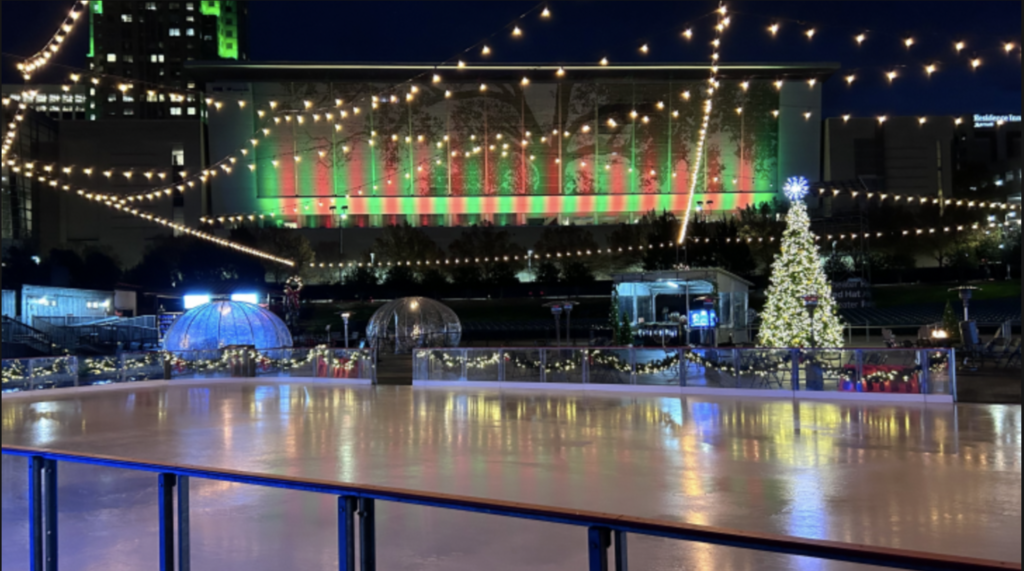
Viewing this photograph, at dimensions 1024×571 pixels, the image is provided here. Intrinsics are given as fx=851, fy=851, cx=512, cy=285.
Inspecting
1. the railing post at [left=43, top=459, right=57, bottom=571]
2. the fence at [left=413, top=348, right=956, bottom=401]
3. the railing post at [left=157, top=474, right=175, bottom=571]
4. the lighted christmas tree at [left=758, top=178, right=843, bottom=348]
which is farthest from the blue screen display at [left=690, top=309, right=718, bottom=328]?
the railing post at [left=157, top=474, right=175, bottom=571]

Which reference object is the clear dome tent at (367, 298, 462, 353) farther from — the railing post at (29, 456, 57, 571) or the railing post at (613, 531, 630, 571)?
the railing post at (613, 531, 630, 571)

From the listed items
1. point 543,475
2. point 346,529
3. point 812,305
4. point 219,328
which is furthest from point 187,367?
point 346,529

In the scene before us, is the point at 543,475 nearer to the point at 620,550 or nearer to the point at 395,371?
the point at 620,550

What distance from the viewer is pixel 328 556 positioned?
16.4 ft

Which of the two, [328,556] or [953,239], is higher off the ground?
[953,239]

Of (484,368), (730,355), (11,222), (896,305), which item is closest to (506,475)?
(730,355)

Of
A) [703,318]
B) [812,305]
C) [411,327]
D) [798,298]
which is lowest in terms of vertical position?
[411,327]

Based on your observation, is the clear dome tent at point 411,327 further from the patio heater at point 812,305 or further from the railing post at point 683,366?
the patio heater at point 812,305

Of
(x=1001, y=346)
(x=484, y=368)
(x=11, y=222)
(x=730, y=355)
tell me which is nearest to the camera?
(x=730, y=355)

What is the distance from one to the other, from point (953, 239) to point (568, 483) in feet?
156

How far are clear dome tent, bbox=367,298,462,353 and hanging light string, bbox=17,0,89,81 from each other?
683 inches

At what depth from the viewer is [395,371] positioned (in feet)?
74.3

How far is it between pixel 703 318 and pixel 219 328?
1471cm

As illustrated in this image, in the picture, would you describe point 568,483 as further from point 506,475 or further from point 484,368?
point 484,368
